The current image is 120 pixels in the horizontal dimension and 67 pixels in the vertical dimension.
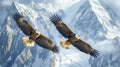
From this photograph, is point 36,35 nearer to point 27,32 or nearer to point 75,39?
point 27,32

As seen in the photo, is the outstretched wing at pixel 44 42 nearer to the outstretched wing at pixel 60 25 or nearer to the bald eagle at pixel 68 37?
the bald eagle at pixel 68 37

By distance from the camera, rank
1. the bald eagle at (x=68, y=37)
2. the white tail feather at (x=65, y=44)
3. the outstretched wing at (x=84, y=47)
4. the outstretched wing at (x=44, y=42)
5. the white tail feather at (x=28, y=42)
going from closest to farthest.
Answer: the white tail feather at (x=28, y=42), the white tail feather at (x=65, y=44), the outstretched wing at (x=44, y=42), the bald eagle at (x=68, y=37), the outstretched wing at (x=84, y=47)

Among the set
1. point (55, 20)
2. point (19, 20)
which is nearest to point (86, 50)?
point (55, 20)

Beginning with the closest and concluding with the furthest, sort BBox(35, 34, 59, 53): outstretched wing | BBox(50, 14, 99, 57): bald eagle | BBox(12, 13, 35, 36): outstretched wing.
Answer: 1. BBox(35, 34, 59, 53): outstretched wing
2. BBox(12, 13, 35, 36): outstretched wing
3. BBox(50, 14, 99, 57): bald eagle

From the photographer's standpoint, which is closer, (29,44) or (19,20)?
(29,44)

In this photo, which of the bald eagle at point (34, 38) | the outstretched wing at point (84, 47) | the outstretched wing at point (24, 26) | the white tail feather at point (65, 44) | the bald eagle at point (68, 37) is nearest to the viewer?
the white tail feather at point (65, 44)

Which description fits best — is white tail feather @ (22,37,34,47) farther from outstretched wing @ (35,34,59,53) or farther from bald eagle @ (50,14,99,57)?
bald eagle @ (50,14,99,57)

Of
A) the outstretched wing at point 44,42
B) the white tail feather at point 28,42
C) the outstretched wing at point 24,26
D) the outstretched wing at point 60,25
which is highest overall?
the outstretched wing at point 60,25

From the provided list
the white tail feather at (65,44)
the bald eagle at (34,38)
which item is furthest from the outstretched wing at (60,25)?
the bald eagle at (34,38)

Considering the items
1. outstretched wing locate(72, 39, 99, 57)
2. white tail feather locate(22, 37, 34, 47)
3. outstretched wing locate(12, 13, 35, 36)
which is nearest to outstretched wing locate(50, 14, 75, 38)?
outstretched wing locate(72, 39, 99, 57)

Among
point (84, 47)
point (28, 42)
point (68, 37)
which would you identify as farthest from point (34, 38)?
point (84, 47)

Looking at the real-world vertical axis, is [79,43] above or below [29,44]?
above
